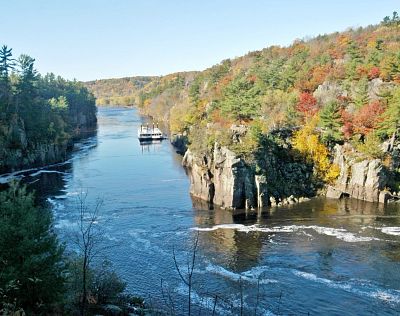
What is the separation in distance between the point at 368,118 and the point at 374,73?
17.8 meters

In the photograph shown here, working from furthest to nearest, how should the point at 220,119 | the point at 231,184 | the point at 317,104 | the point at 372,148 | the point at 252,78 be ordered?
the point at 252,78
the point at 220,119
the point at 317,104
the point at 372,148
the point at 231,184

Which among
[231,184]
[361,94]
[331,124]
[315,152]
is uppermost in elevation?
[361,94]

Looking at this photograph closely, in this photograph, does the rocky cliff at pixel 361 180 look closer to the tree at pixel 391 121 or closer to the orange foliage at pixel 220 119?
the tree at pixel 391 121

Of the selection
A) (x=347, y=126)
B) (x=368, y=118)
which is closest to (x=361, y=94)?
(x=368, y=118)

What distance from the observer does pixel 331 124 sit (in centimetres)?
8012

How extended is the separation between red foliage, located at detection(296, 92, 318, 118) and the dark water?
24.3m

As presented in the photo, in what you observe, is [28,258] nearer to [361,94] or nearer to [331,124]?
[331,124]

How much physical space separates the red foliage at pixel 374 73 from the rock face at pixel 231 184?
133ft

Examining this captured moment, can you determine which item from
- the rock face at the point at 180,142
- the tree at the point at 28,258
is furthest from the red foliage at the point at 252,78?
the tree at the point at 28,258

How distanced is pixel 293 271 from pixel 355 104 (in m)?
48.5

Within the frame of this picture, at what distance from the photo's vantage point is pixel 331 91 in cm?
9569

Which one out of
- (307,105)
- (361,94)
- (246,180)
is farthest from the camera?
(307,105)

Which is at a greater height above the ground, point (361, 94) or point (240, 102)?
point (361, 94)

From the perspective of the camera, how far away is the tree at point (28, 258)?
27.7 metres
